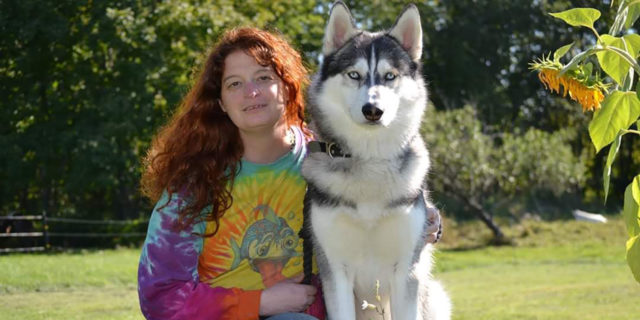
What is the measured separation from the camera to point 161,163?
3.29 m

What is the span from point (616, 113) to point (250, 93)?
1.57 m

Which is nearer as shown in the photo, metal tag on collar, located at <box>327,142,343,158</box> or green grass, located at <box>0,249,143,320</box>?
metal tag on collar, located at <box>327,142,343,158</box>

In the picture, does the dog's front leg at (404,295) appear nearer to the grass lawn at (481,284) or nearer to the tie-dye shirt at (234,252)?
the tie-dye shirt at (234,252)

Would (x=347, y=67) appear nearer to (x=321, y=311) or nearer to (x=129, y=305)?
(x=321, y=311)

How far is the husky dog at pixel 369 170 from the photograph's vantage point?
3014mm

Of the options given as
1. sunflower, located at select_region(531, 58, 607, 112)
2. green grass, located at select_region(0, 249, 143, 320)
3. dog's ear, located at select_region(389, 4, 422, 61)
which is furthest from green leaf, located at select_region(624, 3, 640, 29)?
green grass, located at select_region(0, 249, 143, 320)

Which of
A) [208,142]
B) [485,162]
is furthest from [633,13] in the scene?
[485,162]

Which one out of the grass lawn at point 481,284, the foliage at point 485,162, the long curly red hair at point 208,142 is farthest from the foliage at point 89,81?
the long curly red hair at point 208,142

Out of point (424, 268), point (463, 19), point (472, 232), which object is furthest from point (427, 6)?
point (424, 268)

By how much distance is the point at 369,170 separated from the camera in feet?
10.1

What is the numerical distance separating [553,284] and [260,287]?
7.02 m

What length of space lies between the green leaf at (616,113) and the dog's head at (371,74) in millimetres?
961

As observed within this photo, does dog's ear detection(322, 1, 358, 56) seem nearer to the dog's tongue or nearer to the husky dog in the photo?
the husky dog

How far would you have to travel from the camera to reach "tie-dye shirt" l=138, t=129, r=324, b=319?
304cm
